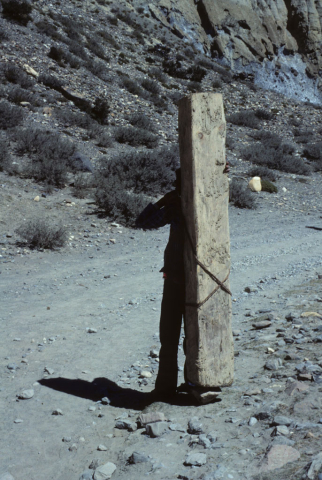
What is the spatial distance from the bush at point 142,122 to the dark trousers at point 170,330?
14.2 m

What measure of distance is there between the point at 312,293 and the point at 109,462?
3.97m

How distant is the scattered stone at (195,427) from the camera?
305 centimetres

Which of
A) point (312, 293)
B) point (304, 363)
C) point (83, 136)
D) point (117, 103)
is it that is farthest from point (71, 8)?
point (304, 363)

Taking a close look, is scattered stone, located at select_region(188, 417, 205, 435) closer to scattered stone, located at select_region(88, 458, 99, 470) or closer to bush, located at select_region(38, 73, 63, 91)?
scattered stone, located at select_region(88, 458, 99, 470)

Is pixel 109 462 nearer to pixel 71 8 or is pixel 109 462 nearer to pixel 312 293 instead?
pixel 312 293

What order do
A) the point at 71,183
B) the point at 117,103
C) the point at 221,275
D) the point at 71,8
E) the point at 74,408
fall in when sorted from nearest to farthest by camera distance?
the point at 221,275 → the point at 74,408 → the point at 71,183 → the point at 117,103 → the point at 71,8

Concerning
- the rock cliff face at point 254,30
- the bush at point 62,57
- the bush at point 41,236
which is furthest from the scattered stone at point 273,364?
the rock cliff face at point 254,30

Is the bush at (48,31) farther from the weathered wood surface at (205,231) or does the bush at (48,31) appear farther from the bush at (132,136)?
the weathered wood surface at (205,231)

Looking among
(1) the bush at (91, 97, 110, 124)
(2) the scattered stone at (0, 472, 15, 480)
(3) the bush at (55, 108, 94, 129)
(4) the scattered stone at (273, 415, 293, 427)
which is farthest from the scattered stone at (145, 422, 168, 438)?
(1) the bush at (91, 97, 110, 124)

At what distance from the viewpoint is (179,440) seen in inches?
119

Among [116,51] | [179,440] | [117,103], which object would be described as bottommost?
[179,440]

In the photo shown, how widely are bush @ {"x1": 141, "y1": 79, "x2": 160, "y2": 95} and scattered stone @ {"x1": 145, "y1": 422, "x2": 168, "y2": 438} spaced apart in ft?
67.6

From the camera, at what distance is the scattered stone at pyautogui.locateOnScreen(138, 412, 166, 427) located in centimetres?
328

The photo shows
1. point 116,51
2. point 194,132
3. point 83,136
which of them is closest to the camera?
point 194,132
